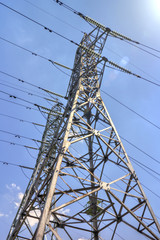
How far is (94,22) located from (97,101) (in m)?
6.70

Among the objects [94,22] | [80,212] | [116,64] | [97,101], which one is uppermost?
[94,22]

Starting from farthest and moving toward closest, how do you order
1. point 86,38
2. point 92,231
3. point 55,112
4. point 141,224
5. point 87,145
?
point 55,112
point 86,38
point 87,145
point 92,231
point 141,224

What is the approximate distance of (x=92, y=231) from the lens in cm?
882

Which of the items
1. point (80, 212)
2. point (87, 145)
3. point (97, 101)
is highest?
point (97, 101)

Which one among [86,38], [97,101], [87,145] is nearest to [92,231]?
[87,145]

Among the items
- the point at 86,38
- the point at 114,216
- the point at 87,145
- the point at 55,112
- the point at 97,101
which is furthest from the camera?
the point at 55,112

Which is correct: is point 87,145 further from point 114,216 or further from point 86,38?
point 86,38

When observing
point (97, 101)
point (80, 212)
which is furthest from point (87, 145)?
point (80, 212)

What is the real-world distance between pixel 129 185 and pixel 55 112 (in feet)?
46.6

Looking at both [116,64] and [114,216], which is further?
[116,64]

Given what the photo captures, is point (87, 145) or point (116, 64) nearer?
point (87, 145)

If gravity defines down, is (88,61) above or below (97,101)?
above

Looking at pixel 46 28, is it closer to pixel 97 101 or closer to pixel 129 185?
pixel 97 101

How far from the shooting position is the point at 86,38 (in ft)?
56.6
